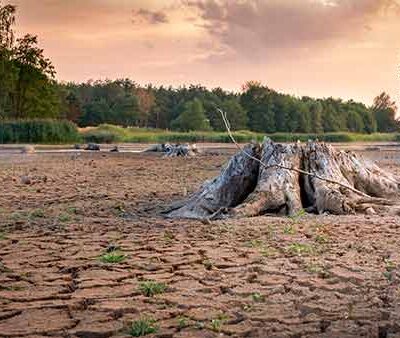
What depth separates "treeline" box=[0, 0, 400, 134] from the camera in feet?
215

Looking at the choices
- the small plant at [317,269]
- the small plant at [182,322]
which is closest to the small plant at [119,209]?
the small plant at [317,269]

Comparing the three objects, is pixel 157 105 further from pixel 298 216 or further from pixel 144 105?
pixel 298 216

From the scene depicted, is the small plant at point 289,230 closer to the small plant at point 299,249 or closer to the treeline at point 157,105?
the small plant at point 299,249

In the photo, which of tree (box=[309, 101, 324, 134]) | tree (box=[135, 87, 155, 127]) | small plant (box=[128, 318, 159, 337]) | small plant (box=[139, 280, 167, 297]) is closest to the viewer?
small plant (box=[128, 318, 159, 337])

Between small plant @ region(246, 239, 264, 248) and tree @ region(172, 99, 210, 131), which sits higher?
tree @ region(172, 99, 210, 131)

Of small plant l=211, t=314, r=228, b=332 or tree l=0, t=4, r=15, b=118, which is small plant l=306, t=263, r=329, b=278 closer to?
small plant l=211, t=314, r=228, b=332

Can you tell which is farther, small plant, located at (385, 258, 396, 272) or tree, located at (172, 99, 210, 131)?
tree, located at (172, 99, 210, 131)

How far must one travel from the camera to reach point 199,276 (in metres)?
5.57

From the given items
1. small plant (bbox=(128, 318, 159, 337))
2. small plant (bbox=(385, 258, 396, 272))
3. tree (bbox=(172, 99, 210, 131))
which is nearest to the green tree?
tree (bbox=(172, 99, 210, 131))

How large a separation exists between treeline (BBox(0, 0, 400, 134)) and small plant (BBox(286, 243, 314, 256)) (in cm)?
5804

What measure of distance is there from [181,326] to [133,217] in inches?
208

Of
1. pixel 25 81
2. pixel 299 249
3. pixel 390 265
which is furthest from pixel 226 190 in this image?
pixel 25 81

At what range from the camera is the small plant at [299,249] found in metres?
6.47

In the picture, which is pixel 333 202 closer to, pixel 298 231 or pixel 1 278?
pixel 298 231
